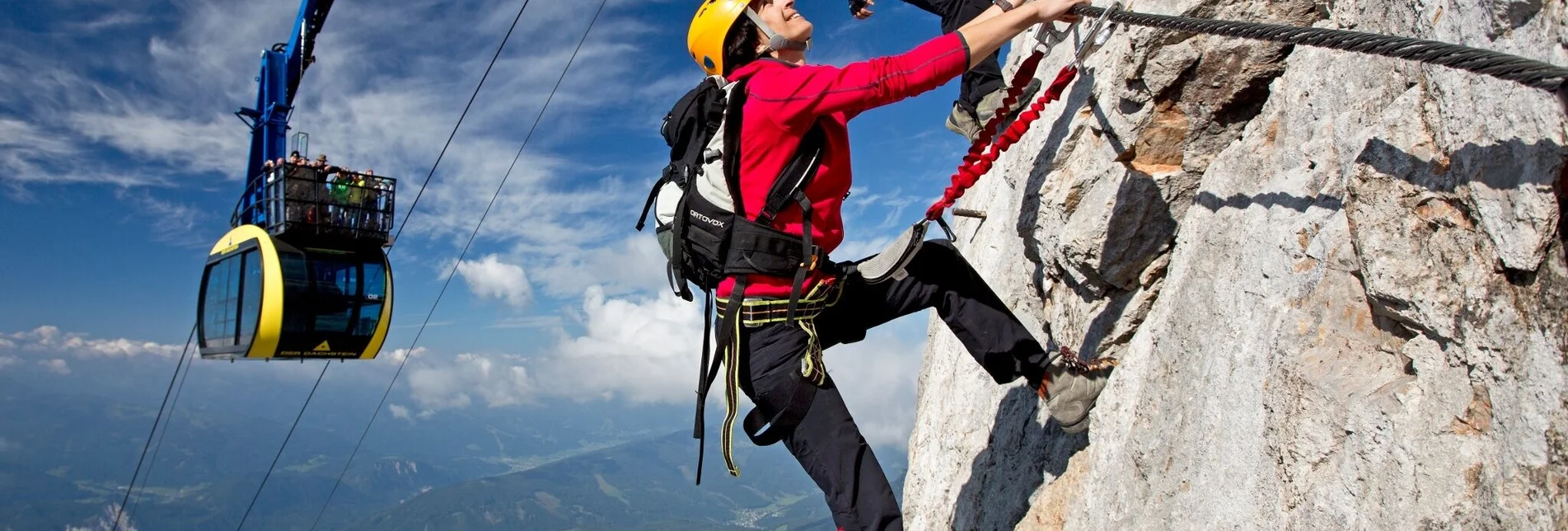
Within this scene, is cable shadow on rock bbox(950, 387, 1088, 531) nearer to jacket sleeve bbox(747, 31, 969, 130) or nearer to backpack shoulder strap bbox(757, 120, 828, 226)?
backpack shoulder strap bbox(757, 120, 828, 226)

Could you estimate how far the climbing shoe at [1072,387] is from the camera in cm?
579

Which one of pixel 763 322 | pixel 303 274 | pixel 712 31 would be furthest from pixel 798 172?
pixel 303 274

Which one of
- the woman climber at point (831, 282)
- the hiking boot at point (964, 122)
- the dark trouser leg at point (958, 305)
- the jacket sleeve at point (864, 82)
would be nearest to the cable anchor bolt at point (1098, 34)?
the woman climber at point (831, 282)

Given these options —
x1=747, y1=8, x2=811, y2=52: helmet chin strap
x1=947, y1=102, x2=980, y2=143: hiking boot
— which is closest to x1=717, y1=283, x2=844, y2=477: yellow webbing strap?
x1=747, y1=8, x2=811, y2=52: helmet chin strap

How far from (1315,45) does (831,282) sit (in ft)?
9.38

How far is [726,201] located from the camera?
5191 millimetres

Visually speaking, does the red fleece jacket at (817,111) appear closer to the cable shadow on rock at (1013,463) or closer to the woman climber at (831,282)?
the woman climber at (831,282)

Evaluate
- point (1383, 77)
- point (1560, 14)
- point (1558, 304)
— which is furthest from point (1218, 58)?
point (1558, 304)

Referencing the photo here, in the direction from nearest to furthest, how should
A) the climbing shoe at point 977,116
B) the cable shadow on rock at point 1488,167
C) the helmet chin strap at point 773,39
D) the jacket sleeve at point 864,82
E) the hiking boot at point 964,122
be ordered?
the cable shadow on rock at point 1488,167 < the jacket sleeve at point 864,82 < the helmet chin strap at point 773,39 < the climbing shoe at point 977,116 < the hiking boot at point 964,122

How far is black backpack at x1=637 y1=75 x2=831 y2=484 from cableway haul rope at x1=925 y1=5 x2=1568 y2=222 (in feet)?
2.74

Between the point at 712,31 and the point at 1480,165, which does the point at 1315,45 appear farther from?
the point at 712,31

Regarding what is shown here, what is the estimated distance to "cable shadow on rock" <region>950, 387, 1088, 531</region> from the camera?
22.4 feet


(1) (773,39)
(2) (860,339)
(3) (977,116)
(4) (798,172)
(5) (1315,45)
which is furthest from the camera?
(3) (977,116)

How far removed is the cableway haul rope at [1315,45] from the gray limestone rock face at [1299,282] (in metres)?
0.31
